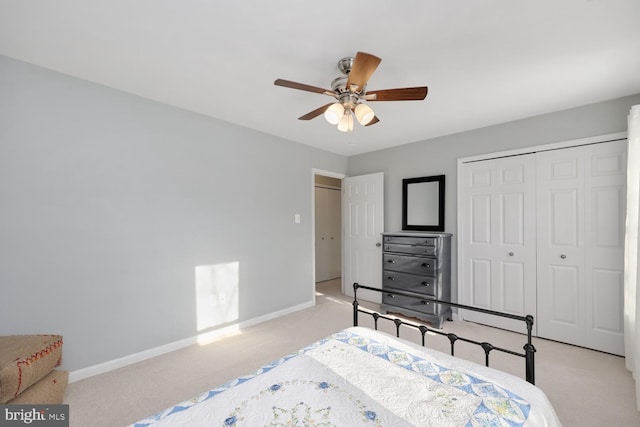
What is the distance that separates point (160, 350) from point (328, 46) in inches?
120

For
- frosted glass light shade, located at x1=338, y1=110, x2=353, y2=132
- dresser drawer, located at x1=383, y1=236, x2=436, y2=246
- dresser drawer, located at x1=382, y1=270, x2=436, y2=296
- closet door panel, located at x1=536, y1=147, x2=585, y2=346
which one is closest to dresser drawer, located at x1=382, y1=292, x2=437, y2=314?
dresser drawer, located at x1=382, y1=270, x2=436, y2=296

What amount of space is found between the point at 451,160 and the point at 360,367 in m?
3.22

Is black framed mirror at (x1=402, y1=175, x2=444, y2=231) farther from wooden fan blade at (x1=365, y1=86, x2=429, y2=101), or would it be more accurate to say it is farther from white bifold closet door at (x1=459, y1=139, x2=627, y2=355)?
wooden fan blade at (x1=365, y1=86, x2=429, y2=101)

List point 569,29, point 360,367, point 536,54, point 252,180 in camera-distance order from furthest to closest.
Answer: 1. point 252,180
2. point 536,54
3. point 569,29
4. point 360,367

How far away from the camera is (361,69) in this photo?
1715 mm

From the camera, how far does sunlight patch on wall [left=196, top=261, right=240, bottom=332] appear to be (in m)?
3.10

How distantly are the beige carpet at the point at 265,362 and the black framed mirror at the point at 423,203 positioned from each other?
137 cm

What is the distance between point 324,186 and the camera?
6258 millimetres

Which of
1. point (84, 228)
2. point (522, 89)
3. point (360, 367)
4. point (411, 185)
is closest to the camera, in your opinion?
point (360, 367)

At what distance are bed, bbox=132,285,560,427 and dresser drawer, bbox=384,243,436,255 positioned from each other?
7.18ft

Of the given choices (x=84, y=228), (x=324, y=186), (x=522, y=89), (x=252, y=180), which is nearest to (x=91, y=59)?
(x=84, y=228)

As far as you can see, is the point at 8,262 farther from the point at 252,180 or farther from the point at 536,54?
the point at 536,54

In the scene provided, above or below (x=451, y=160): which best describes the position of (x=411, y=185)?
below

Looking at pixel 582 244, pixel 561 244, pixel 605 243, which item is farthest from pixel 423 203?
pixel 605 243
